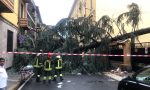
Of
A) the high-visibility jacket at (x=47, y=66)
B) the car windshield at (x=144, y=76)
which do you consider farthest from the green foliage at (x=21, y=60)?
the car windshield at (x=144, y=76)

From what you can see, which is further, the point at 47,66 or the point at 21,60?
the point at 21,60

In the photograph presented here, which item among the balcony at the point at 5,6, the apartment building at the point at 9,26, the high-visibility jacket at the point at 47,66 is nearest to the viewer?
the high-visibility jacket at the point at 47,66

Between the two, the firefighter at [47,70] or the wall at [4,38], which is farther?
the wall at [4,38]

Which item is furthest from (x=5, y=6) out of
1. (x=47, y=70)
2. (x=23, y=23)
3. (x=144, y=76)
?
(x=23, y=23)

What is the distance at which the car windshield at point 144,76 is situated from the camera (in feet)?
28.3

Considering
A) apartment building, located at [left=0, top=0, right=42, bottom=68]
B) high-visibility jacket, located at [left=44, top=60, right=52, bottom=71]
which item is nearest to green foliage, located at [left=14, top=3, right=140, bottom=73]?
apartment building, located at [left=0, top=0, right=42, bottom=68]

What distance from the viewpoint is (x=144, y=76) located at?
879 cm

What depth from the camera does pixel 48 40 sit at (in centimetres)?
2603

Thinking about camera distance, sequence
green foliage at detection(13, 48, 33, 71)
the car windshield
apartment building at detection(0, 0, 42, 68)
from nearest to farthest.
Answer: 1. the car windshield
2. apartment building at detection(0, 0, 42, 68)
3. green foliage at detection(13, 48, 33, 71)

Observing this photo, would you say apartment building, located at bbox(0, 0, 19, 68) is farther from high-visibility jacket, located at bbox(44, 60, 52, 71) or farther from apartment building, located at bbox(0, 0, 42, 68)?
high-visibility jacket, located at bbox(44, 60, 52, 71)

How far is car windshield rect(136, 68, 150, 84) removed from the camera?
28.3 ft

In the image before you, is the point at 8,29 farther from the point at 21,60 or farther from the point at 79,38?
the point at 79,38

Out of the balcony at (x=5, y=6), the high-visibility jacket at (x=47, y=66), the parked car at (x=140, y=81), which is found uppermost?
the balcony at (x=5, y=6)

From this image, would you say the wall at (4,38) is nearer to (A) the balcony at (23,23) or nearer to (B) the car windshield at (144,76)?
(A) the balcony at (23,23)
